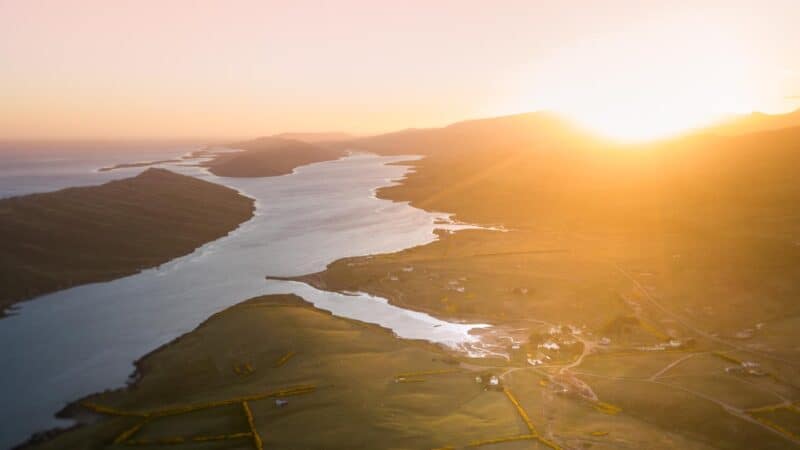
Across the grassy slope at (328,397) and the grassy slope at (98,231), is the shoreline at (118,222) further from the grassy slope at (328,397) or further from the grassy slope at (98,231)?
the grassy slope at (328,397)

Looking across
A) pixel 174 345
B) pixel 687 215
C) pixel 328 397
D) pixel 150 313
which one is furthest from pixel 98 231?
pixel 687 215

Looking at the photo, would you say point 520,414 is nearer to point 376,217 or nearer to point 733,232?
point 733,232

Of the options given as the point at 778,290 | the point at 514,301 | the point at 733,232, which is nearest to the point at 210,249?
the point at 514,301

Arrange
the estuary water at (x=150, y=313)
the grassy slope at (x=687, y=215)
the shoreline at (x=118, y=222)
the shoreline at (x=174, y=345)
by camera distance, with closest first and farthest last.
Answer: the shoreline at (x=174, y=345)
the estuary water at (x=150, y=313)
the grassy slope at (x=687, y=215)
the shoreline at (x=118, y=222)

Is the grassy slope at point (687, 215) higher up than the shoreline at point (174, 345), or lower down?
higher up

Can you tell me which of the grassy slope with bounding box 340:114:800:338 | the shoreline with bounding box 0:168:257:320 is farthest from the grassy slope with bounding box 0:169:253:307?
the grassy slope with bounding box 340:114:800:338

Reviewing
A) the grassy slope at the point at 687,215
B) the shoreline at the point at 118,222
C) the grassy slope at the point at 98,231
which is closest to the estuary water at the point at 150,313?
the shoreline at the point at 118,222
